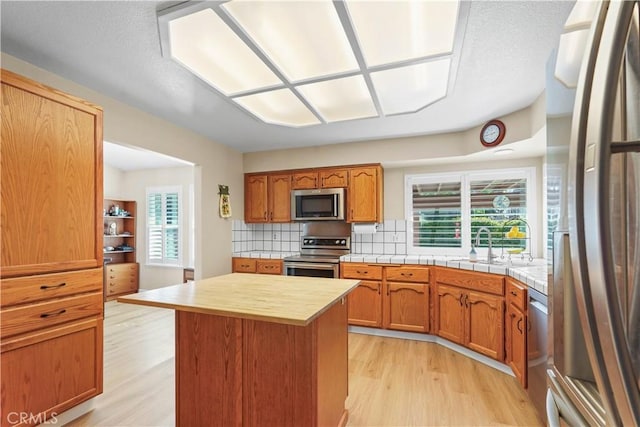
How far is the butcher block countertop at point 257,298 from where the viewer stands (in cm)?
128

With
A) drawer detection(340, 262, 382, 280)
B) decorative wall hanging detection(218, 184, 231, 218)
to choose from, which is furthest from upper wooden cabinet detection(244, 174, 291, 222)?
drawer detection(340, 262, 382, 280)

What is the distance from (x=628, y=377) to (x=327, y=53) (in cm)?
193

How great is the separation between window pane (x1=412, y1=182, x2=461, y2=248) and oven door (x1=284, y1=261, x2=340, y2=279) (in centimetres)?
113

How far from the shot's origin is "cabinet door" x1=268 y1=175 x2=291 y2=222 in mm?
4094

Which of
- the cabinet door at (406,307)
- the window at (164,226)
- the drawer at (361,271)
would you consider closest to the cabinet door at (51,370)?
the drawer at (361,271)

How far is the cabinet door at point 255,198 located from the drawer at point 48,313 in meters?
2.37

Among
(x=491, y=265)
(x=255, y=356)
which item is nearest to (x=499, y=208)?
(x=491, y=265)

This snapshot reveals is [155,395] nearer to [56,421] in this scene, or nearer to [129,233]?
[56,421]

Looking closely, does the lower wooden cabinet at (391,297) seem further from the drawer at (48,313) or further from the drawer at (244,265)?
the drawer at (48,313)

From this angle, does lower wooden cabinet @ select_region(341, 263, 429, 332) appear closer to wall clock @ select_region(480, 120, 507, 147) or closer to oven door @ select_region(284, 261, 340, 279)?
oven door @ select_region(284, 261, 340, 279)

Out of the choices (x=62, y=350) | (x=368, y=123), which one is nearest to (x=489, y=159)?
(x=368, y=123)

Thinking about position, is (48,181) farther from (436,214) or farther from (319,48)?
(436,214)

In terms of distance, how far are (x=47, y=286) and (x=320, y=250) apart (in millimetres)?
2848

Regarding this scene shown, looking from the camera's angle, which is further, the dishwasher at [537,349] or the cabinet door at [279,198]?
the cabinet door at [279,198]
